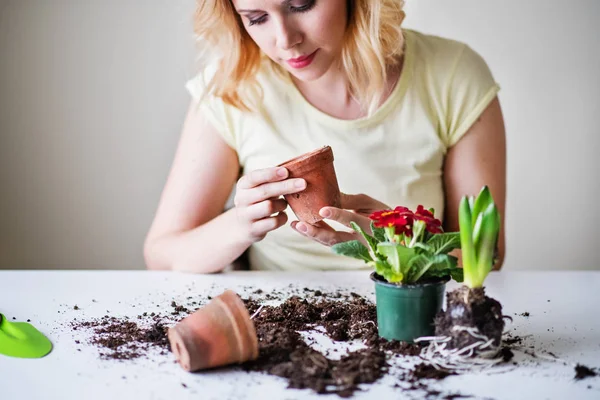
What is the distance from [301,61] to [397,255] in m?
0.72

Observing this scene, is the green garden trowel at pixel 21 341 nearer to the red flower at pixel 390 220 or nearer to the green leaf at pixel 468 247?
the red flower at pixel 390 220

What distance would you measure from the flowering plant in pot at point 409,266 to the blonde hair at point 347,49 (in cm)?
77

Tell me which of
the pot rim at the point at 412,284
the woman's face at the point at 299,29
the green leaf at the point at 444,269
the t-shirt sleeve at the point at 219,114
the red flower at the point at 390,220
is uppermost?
the woman's face at the point at 299,29

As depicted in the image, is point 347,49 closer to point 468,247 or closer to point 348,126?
point 348,126

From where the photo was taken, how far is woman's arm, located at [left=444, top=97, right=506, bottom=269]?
6.30 ft

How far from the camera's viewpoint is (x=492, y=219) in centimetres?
109

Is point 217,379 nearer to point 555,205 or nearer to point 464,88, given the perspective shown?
point 464,88

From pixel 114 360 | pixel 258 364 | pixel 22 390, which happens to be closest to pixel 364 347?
pixel 258 364

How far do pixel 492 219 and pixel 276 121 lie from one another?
3.24 feet

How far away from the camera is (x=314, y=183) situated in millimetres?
1371

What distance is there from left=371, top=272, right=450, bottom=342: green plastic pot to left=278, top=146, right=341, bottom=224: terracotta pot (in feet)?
0.83

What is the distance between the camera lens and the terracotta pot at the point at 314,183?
4.42 feet

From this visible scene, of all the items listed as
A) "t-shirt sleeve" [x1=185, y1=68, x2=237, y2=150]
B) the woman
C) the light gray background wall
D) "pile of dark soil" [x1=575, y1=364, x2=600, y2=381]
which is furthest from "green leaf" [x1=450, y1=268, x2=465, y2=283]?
the light gray background wall

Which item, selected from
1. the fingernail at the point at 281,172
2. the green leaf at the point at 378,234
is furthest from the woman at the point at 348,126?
the green leaf at the point at 378,234
